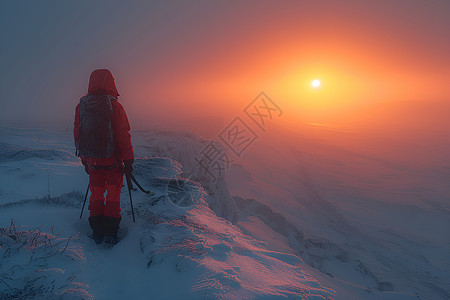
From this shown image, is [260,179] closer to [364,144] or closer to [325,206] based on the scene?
[325,206]

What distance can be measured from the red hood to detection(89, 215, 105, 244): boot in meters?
1.60

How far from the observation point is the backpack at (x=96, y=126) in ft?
8.77

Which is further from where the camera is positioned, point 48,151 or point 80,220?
point 48,151

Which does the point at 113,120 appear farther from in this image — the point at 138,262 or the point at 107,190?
the point at 138,262

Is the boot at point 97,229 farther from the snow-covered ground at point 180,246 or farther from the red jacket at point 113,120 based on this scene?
the red jacket at point 113,120

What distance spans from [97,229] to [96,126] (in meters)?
1.27

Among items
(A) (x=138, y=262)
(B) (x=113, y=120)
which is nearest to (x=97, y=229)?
(A) (x=138, y=262)

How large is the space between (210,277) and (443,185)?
141 ft

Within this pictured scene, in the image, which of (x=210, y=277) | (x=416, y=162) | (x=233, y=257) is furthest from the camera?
(x=416, y=162)

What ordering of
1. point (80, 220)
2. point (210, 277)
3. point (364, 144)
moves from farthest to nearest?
point (364, 144), point (80, 220), point (210, 277)

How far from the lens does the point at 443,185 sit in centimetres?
3106

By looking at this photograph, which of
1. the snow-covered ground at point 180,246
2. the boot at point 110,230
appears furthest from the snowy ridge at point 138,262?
the boot at point 110,230

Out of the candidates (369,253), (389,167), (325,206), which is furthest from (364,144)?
(369,253)

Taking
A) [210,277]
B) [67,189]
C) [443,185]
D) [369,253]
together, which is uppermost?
[210,277]
